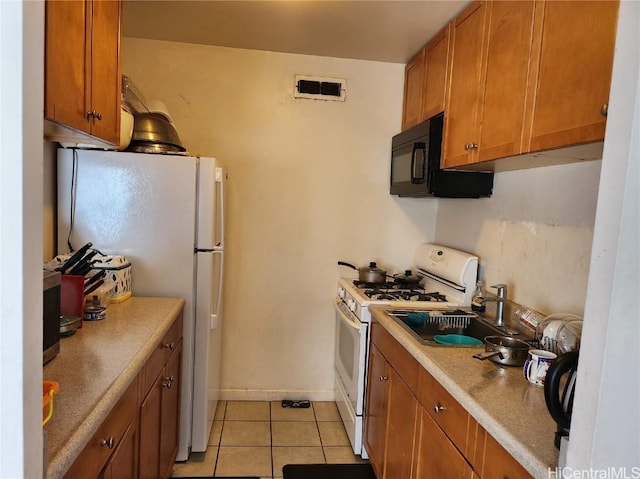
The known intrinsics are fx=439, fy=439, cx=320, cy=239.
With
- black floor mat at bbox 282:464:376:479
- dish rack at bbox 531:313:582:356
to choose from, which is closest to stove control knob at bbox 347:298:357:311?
black floor mat at bbox 282:464:376:479

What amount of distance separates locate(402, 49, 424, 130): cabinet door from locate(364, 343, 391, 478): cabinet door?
149 cm

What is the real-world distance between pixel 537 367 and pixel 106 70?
187cm

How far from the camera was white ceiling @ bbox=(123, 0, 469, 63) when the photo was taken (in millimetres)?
2238

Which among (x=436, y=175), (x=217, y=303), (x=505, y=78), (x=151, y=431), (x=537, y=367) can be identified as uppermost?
(x=505, y=78)

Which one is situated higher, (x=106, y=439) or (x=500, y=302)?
(x=500, y=302)

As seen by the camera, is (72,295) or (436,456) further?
(72,295)

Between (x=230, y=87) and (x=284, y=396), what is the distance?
2186 mm

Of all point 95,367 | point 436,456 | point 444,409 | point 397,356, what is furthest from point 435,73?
point 95,367

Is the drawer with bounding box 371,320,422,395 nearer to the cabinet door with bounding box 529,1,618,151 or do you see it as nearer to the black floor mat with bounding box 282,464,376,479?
the black floor mat with bounding box 282,464,376,479

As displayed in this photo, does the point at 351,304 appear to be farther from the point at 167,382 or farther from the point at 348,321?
the point at 167,382

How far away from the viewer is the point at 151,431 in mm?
1763

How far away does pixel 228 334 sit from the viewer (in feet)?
10.1

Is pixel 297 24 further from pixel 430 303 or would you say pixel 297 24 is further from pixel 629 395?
pixel 629 395
